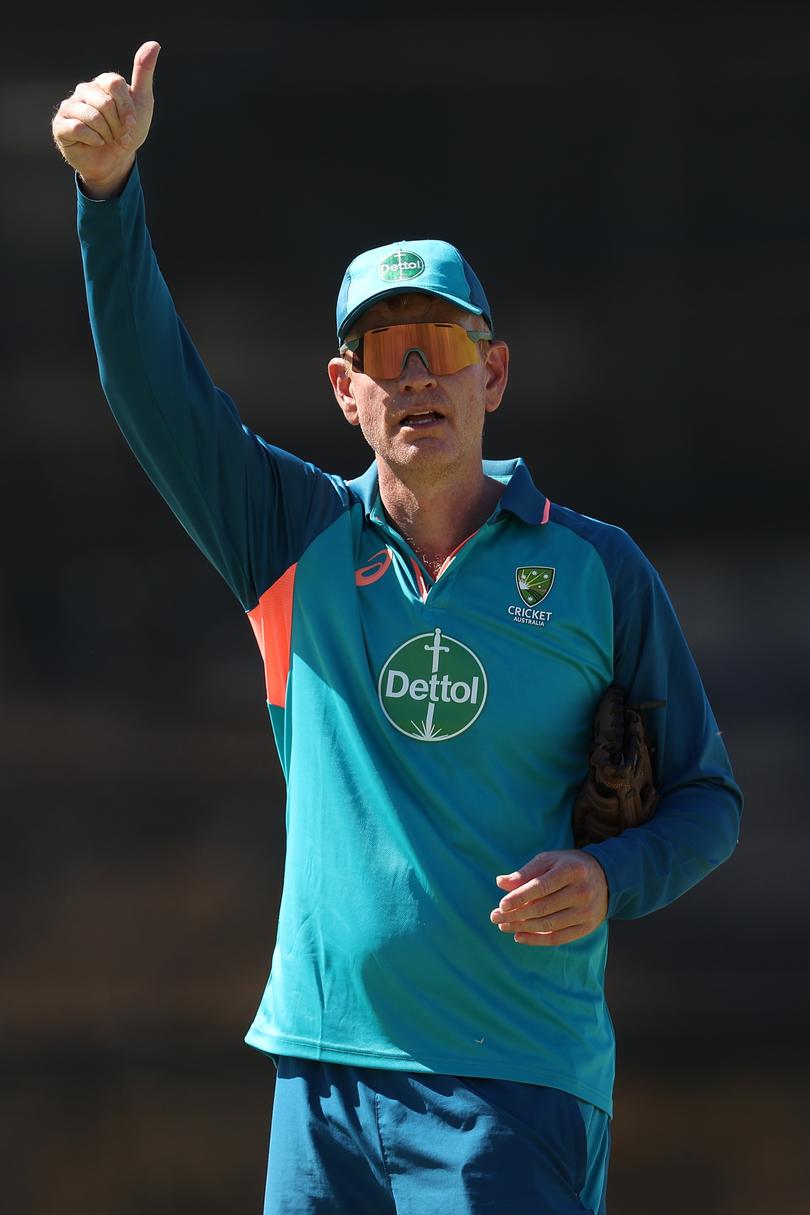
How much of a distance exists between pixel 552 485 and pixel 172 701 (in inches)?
33.6

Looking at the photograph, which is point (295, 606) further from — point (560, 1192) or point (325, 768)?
point (560, 1192)

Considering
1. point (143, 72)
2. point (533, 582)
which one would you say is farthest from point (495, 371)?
point (143, 72)

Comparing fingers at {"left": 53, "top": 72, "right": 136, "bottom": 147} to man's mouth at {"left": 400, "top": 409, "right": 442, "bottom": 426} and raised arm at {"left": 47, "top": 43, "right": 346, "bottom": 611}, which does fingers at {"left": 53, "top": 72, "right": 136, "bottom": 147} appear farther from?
man's mouth at {"left": 400, "top": 409, "right": 442, "bottom": 426}

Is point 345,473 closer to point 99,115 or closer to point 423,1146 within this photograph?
point 99,115

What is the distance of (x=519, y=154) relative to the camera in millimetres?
2939

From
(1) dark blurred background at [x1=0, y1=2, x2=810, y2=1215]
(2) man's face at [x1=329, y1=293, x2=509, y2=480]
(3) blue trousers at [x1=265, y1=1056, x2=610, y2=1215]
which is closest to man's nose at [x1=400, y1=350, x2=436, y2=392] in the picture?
(2) man's face at [x1=329, y1=293, x2=509, y2=480]

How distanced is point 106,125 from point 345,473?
4.21 ft

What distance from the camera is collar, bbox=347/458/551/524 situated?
6.50 ft

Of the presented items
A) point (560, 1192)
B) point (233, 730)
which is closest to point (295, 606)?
point (560, 1192)

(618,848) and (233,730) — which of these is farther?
(233,730)

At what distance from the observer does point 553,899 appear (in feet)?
5.56

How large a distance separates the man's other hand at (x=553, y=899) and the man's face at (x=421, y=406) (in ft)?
1.77

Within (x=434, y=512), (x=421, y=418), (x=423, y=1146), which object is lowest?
(x=423, y=1146)

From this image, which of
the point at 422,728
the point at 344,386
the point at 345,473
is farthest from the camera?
the point at 345,473
